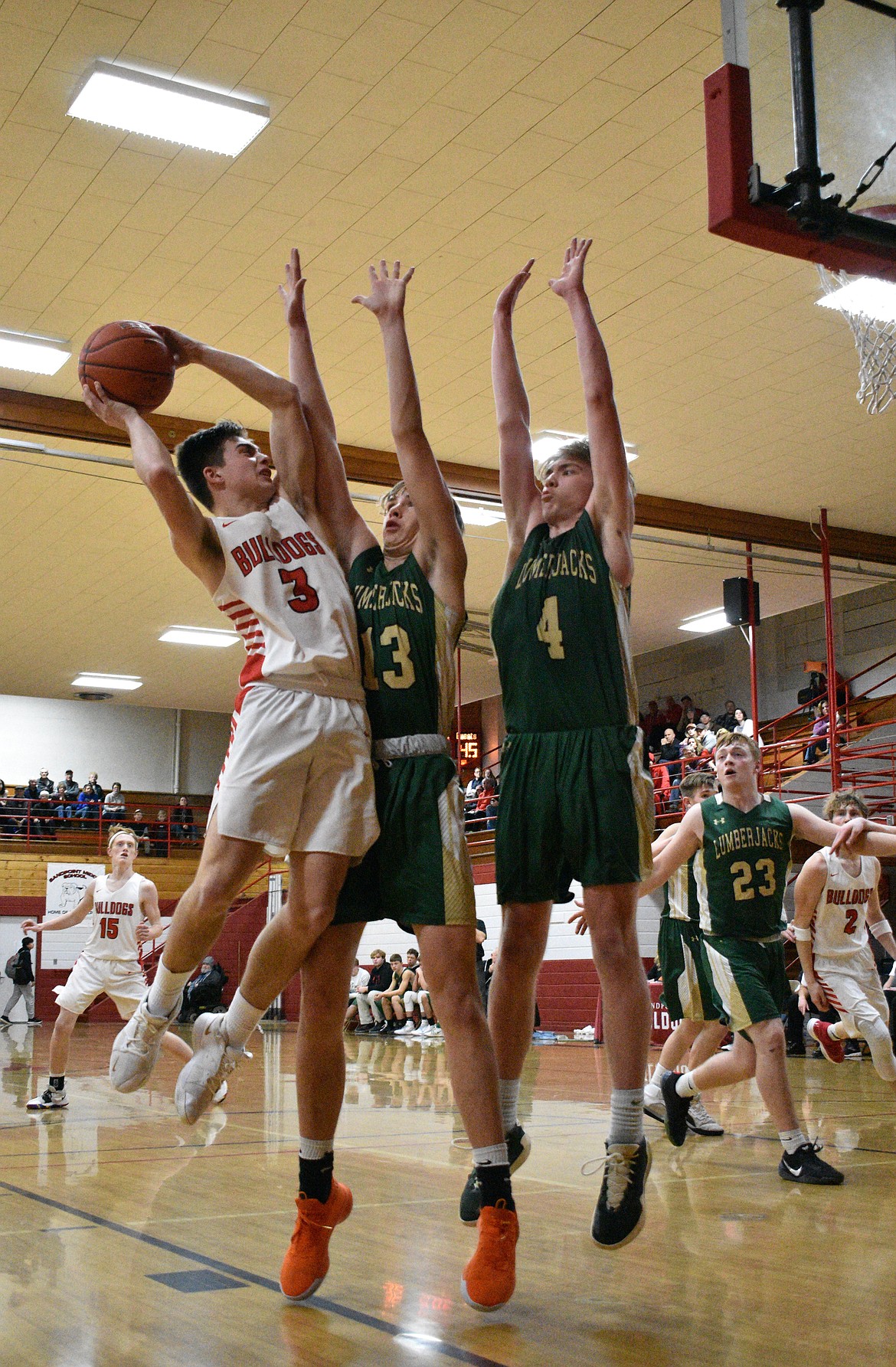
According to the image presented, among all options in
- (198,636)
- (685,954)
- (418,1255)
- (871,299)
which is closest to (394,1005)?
(198,636)

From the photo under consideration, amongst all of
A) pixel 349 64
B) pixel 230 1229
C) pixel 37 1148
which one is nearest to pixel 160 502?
pixel 230 1229

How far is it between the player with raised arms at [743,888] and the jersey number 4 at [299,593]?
246cm

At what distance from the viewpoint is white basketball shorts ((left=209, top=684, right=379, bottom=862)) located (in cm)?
341

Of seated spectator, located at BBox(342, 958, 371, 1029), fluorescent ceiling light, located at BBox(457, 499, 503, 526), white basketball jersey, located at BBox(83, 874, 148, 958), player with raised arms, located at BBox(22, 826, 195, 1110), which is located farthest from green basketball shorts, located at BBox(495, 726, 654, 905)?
seated spectator, located at BBox(342, 958, 371, 1029)

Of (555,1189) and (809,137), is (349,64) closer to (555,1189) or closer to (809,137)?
(809,137)

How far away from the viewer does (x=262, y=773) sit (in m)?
3.43

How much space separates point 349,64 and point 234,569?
5.86m

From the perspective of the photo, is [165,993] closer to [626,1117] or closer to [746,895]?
[626,1117]

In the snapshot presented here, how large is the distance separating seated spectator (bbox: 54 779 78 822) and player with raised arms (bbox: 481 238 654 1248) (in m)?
23.4

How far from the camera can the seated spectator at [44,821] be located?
26.0m

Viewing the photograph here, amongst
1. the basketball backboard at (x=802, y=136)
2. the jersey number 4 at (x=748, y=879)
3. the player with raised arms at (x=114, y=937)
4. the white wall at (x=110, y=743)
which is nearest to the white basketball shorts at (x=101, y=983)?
the player with raised arms at (x=114, y=937)

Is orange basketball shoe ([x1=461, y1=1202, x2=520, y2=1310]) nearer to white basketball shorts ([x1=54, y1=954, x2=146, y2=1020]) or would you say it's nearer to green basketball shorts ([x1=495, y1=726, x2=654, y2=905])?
green basketball shorts ([x1=495, y1=726, x2=654, y2=905])

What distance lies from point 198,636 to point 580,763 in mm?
19330

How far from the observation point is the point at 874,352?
25.5ft
